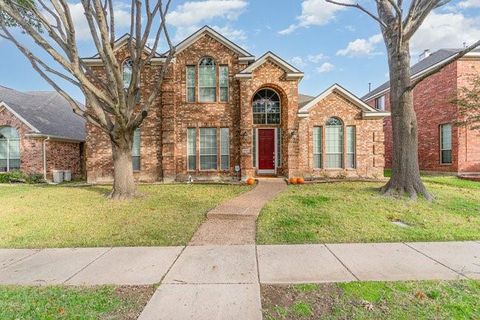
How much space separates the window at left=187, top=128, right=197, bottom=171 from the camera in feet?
45.9

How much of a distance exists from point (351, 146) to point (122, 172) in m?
11.2

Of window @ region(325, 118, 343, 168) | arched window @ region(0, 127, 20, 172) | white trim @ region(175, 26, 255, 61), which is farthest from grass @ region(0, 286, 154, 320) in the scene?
arched window @ region(0, 127, 20, 172)

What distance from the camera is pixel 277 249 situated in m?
4.90

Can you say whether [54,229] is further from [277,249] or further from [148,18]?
[148,18]

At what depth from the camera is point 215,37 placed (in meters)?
13.6

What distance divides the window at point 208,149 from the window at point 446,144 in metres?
13.7

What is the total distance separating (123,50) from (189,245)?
40.0ft

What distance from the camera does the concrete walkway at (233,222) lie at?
5535 mm

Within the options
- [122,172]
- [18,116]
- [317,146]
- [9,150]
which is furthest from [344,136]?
[9,150]

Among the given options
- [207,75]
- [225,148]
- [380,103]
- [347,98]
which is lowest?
[225,148]

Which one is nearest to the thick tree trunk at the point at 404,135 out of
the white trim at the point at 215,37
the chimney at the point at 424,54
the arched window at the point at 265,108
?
the arched window at the point at 265,108

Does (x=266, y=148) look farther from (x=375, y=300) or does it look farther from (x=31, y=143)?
(x=31, y=143)

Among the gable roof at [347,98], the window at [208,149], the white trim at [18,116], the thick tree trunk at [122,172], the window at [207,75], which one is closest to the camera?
the thick tree trunk at [122,172]

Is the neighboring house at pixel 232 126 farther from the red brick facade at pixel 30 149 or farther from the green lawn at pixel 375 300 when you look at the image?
the green lawn at pixel 375 300
